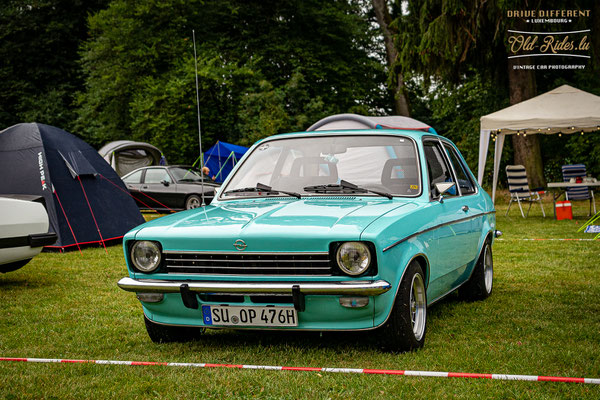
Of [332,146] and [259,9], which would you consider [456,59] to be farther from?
[332,146]

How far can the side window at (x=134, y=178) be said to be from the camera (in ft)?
65.1

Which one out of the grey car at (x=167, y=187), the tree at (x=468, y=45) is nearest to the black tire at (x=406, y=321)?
the grey car at (x=167, y=187)

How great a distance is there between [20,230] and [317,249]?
430 centimetres

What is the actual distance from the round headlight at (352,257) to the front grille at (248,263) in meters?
0.08

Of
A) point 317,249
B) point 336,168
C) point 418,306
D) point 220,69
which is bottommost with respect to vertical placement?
point 418,306

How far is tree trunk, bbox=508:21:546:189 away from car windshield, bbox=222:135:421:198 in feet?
54.1

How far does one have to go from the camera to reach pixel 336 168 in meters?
5.28

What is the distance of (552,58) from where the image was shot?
2311cm

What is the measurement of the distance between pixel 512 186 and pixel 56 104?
2640 cm

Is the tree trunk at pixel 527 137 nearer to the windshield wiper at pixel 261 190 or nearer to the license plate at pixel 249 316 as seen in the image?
the windshield wiper at pixel 261 190

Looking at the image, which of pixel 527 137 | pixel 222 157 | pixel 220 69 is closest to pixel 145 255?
pixel 527 137

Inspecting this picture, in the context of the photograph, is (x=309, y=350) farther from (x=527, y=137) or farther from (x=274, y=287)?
(x=527, y=137)

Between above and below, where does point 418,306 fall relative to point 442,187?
below

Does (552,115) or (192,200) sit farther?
(192,200)
